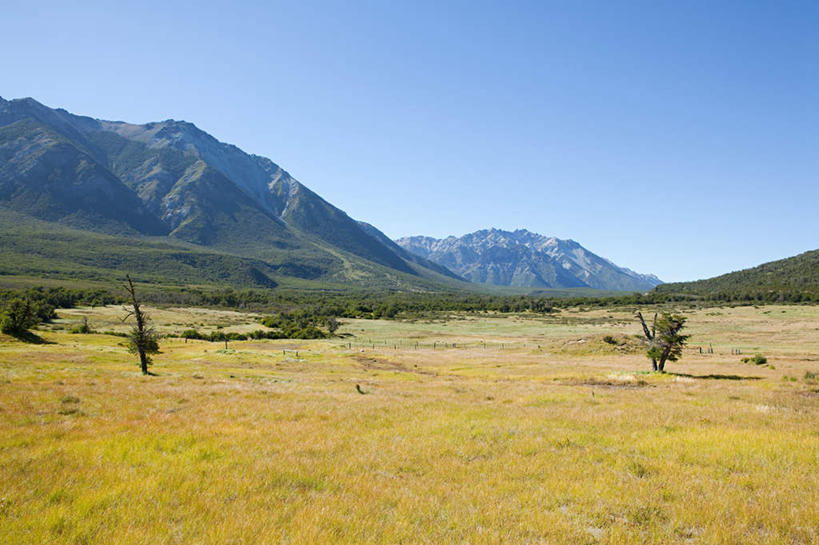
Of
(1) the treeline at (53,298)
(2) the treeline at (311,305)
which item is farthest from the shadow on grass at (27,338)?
(2) the treeline at (311,305)

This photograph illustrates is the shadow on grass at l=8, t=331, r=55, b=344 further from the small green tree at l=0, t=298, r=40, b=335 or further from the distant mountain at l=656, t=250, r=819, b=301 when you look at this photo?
the distant mountain at l=656, t=250, r=819, b=301

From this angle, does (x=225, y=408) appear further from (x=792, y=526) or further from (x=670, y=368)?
(x=670, y=368)

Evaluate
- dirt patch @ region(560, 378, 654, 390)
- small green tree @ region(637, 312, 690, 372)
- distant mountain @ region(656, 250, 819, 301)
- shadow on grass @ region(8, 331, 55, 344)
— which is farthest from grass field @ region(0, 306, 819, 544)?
distant mountain @ region(656, 250, 819, 301)

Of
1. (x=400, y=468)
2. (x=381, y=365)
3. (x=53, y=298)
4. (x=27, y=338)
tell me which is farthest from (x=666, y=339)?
(x=53, y=298)

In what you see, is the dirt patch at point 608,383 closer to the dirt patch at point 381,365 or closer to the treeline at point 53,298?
the dirt patch at point 381,365

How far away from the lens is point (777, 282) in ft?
517

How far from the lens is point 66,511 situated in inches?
235

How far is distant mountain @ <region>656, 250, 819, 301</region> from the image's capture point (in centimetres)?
13600

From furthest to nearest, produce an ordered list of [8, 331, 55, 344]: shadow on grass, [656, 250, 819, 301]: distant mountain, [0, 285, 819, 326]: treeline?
[656, 250, 819, 301]: distant mountain → [0, 285, 819, 326]: treeline → [8, 331, 55, 344]: shadow on grass

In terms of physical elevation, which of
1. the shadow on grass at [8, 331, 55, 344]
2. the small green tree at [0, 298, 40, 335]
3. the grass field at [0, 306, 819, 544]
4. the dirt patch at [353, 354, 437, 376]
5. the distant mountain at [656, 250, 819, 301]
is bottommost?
the dirt patch at [353, 354, 437, 376]

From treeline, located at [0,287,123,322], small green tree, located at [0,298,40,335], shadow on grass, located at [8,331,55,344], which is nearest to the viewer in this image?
shadow on grass, located at [8,331,55,344]

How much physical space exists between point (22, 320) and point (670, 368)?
80.1m

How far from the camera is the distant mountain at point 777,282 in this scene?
446ft

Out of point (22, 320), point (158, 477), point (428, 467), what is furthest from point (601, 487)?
point (22, 320)
